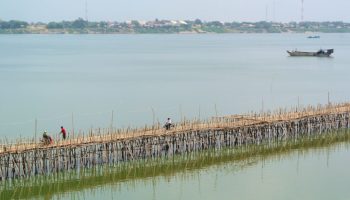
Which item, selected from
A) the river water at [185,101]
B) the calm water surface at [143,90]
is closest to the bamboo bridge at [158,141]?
the river water at [185,101]

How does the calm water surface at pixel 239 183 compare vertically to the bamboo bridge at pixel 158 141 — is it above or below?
below

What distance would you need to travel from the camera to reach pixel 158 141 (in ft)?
101

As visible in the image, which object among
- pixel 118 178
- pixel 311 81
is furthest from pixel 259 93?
pixel 118 178

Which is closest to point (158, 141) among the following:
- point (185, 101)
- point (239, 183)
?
point (239, 183)

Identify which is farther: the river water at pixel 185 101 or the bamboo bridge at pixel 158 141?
the river water at pixel 185 101

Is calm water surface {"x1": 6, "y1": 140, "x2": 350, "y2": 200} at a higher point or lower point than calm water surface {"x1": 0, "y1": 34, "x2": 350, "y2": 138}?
lower

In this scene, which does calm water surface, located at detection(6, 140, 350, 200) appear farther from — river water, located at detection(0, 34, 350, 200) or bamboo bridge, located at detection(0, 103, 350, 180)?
bamboo bridge, located at detection(0, 103, 350, 180)

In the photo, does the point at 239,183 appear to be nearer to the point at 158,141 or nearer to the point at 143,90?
the point at 158,141

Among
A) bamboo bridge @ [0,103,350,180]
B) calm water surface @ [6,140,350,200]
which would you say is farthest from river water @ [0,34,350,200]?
bamboo bridge @ [0,103,350,180]

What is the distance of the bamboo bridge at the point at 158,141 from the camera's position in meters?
26.9

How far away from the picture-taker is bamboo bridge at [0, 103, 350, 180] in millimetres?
26875

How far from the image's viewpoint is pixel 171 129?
103 ft

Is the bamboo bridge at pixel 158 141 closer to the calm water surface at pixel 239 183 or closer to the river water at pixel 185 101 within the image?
the calm water surface at pixel 239 183

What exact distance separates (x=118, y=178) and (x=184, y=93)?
32978 mm
